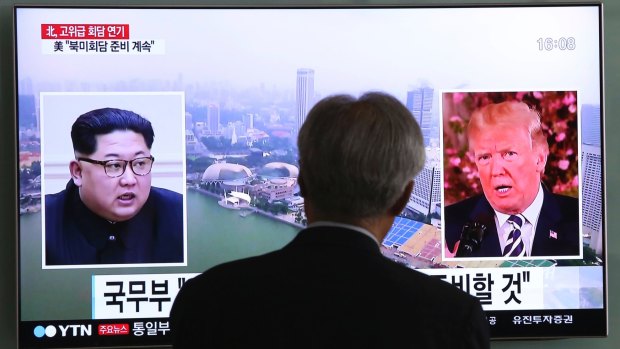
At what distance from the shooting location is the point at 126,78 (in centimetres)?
288

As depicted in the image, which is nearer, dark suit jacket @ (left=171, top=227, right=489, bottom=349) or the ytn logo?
dark suit jacket @ (left=171, top=227, right=489, bottom=349)

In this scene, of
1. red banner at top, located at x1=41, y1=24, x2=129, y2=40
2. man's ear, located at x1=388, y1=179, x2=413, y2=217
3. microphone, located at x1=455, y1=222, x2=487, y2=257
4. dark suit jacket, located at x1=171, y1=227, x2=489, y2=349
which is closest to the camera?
dark suit jacket, located at x1=171, y1=227, x2=489, y2=349

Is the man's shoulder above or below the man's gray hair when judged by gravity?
below

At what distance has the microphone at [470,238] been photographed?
2.98 meters

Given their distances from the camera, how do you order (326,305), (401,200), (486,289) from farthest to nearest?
1. (486,289)
2. (401,200)
3. (326,305)

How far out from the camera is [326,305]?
4.03 ft

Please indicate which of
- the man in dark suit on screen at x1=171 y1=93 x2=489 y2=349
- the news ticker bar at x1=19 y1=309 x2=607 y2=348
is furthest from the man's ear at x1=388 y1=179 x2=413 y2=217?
the news ticker bar at x1=19 y1=309 x2=607 y2=348

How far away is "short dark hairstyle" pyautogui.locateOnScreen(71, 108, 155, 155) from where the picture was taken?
9.39 feet

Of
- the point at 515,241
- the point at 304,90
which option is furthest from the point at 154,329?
the point at 515,241

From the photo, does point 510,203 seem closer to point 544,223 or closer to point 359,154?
point 544,223

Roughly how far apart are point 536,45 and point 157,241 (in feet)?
4.67

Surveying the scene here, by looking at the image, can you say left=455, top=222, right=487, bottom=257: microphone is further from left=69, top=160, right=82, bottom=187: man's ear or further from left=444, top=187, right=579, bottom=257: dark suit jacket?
left=69, top=160, right=82, bottom=187: man's ear

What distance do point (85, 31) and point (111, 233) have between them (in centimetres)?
66

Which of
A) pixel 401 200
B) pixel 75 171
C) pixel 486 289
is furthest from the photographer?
pixel 486 289
